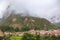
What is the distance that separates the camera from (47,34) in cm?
11325

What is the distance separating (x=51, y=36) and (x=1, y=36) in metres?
52.9

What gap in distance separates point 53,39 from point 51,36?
21.4ft

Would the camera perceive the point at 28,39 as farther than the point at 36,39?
No

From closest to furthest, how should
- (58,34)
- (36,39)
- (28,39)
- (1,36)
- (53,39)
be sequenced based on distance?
1. (1,36)
2. (28,39)
3. (36,39)
4. (53,39)
5. (58,34)

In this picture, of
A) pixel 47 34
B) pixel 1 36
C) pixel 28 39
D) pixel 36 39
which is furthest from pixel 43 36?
pixel 1 36

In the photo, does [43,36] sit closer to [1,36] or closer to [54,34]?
[54,34]

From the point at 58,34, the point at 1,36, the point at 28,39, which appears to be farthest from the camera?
the point at 58,34

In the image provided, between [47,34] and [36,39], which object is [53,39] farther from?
[36,39]

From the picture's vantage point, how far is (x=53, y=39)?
351 ft

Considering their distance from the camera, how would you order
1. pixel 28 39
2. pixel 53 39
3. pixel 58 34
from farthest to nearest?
1. pixel 58 34
2. pixel 53 39
3. pixel 28 39

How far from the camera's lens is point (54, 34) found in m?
110

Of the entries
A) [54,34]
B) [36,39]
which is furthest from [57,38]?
[36,39]

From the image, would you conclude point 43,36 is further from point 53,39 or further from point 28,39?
point 28,39

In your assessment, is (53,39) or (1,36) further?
(53,39)
